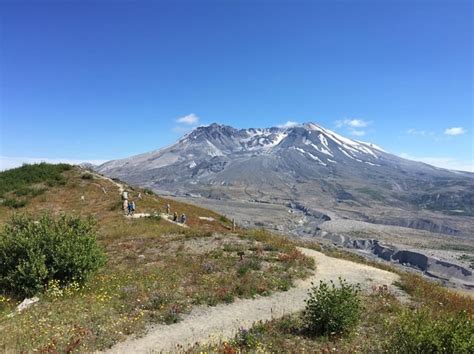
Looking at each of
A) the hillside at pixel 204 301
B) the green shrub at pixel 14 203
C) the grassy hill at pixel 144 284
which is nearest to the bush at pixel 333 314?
the hillside at pixel 204 301

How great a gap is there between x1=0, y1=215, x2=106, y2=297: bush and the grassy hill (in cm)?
48

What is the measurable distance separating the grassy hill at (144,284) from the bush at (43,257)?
480mm

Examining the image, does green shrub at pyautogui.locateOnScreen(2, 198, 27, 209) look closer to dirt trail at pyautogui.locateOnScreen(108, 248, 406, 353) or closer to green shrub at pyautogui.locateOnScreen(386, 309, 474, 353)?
dirt trail at pyautogui.locateOnScreen(108, 248, 406, 353)

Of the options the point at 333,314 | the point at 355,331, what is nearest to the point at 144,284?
the point at 333,314

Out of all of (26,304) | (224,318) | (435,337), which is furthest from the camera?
(26,304)

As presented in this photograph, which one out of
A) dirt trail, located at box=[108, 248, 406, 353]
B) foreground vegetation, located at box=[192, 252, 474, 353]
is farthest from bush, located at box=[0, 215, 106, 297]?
foreground vegetation, located at box=[192, 252, 474, 353]

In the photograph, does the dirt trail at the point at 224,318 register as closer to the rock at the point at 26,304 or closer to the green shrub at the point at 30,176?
the rock at the point at 26,304

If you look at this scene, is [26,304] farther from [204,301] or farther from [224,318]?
[224,318]

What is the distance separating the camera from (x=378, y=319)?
Answer: 43.5 feet

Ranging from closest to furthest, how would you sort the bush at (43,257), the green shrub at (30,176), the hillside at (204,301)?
the hillside at (204,301), the bush at (43,257), the green shrub at (30,176)

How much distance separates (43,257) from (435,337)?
43.9ft

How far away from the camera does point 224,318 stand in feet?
43.3

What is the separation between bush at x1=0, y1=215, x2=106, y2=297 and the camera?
14250 millimetres

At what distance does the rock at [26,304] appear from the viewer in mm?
12930
